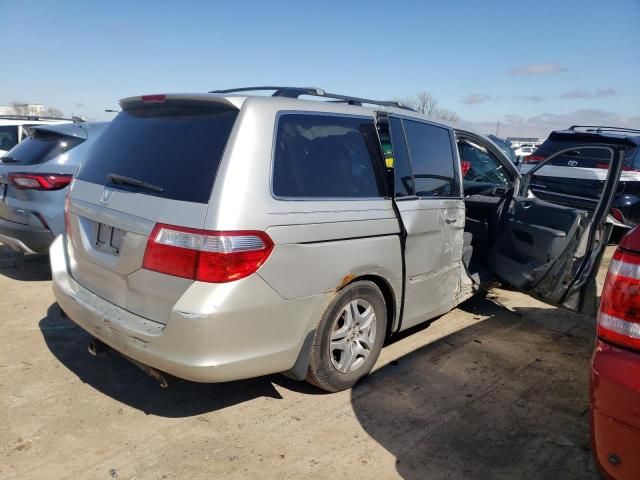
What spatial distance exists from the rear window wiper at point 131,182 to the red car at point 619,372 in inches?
83.9

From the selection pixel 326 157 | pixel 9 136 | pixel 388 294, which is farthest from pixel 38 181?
pixel 9 136

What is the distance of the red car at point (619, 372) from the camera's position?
1733mm

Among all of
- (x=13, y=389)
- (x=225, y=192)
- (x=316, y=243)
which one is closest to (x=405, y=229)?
(x=316, y=243)

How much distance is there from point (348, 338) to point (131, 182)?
1600 millimetres

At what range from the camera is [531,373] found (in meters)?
3.71

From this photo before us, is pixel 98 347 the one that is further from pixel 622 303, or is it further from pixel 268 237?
pixel 622 303

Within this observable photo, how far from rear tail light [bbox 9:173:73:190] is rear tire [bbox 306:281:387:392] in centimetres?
351

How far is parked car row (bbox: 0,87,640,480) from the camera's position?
249 cm

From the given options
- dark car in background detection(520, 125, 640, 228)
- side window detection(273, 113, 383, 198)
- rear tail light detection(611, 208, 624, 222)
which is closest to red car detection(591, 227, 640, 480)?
side window detection(273, 113, 383, 198)

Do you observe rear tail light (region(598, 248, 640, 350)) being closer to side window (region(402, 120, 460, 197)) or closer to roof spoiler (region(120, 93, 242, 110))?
side window (region(402, 120, 460, 197))

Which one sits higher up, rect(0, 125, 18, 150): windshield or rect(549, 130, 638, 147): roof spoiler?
rect(549, 130, 638, 147): roof spoiler

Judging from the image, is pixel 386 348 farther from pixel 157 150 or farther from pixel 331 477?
pixel 157 150

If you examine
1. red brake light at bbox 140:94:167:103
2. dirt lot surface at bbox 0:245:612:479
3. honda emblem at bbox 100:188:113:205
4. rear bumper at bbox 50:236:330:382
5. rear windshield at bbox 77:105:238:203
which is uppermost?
red brake light at bbox 140:94:167:103

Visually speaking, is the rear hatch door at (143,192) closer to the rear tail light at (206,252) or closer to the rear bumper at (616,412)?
the rear tail light at (206,252)
